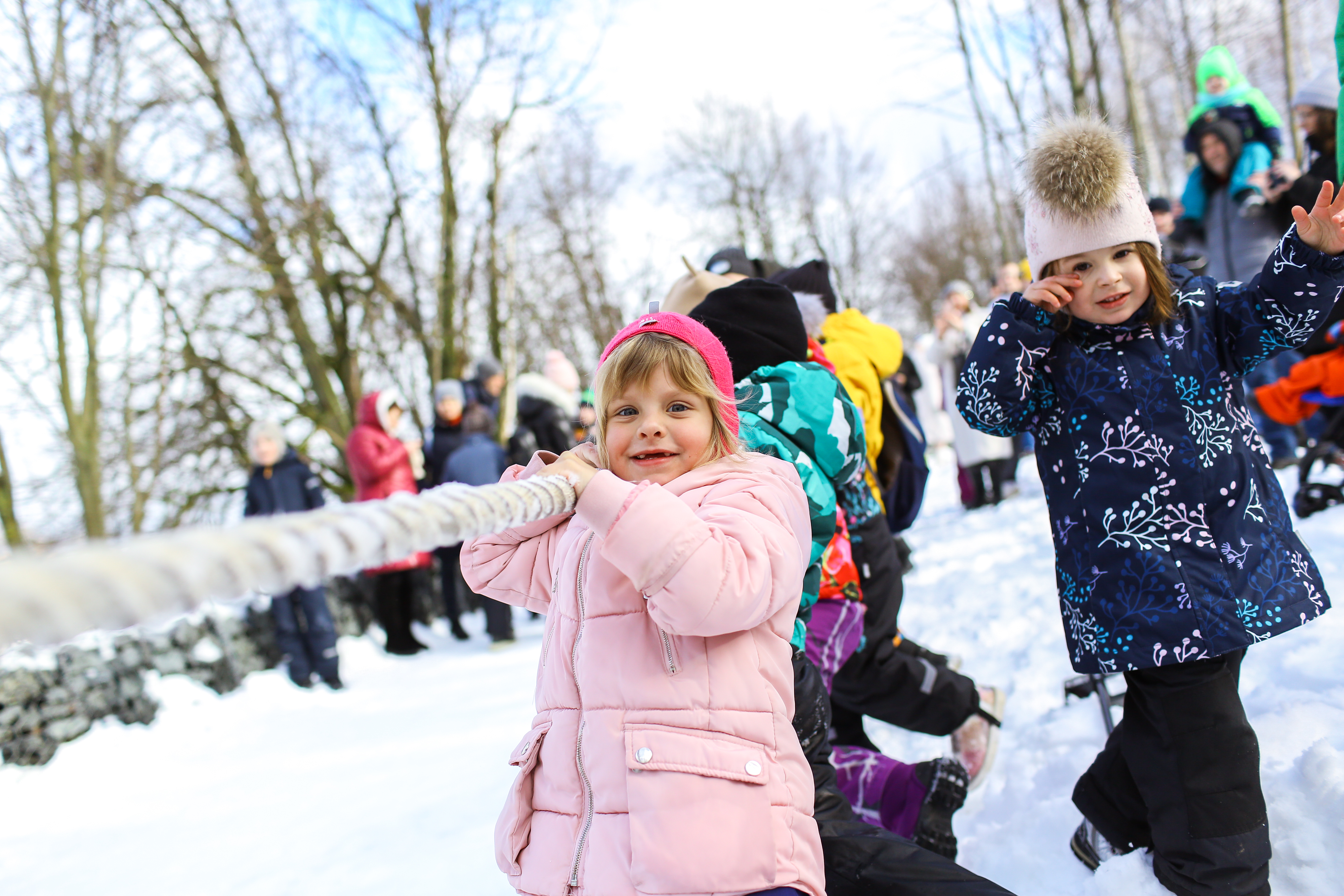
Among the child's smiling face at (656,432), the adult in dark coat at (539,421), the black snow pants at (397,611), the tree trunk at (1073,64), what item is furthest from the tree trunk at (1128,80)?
the child's smiling face at (656,432)

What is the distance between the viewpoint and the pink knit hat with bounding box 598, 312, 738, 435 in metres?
1.64

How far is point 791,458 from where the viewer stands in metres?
2.02

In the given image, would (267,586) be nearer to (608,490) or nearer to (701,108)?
(608,490)

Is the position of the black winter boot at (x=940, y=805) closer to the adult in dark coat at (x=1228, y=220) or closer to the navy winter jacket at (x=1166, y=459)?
the navy winter jacket at (x=1166, y=459)

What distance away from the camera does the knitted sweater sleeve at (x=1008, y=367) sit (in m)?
1.99

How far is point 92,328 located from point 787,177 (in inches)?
999

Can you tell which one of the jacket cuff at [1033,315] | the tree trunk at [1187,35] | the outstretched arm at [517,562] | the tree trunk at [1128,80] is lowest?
the outstretched arm at [517,562]

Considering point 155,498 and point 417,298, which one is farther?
point 417,298

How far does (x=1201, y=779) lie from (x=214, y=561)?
190 cm

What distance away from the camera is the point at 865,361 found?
322 cm

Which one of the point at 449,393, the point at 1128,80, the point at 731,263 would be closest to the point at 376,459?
the point at 449,393

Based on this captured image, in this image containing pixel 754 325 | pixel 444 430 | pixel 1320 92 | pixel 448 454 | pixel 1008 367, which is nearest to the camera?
pixel 1008 367

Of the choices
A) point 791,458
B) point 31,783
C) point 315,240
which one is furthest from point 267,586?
point 315,240

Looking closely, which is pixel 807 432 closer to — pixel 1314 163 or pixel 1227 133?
pixel 1314 163
